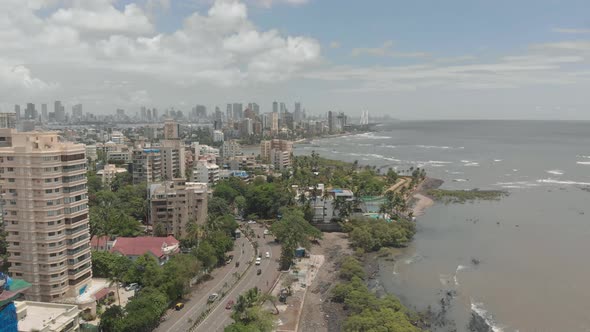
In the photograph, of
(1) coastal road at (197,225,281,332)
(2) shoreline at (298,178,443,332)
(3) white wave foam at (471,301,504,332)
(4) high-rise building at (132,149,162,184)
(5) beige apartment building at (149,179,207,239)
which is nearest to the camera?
(1) coastal road at (197,225,281,332)

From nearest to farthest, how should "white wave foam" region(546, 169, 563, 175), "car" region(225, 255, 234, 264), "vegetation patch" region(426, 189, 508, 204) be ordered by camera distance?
"car" region(225, 255, 234, 264)
"vegetation patch" region(426, 189, 508, 204)
"white wave foam" region(546, 169, 563, 175)

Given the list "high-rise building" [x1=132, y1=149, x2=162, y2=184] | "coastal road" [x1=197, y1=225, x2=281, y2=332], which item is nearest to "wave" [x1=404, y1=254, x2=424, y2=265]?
"coastal road" [x1=197, y1=225, x2=281, y2=332]

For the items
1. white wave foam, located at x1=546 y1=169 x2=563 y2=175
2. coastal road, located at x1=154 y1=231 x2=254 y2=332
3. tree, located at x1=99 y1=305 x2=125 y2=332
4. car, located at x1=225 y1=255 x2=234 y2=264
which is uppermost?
white wave foam, located at x1=546 y1=169 x2=563 y2=175

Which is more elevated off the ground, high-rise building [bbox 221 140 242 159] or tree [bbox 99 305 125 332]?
high-rise building [bbox 221 140 242 159]

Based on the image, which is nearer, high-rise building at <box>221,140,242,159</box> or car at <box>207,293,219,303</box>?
car at <box>207,293,219,303</box>

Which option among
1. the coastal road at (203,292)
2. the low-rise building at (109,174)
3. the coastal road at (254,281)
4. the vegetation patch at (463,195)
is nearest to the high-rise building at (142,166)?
the low-rise building at (109,174)

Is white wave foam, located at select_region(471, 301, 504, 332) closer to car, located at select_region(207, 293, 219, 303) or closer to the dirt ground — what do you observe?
the dirt ground

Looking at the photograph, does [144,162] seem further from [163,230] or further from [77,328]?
[77,328]

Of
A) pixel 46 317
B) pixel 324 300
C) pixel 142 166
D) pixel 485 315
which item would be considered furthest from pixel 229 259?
pixel 142 166
